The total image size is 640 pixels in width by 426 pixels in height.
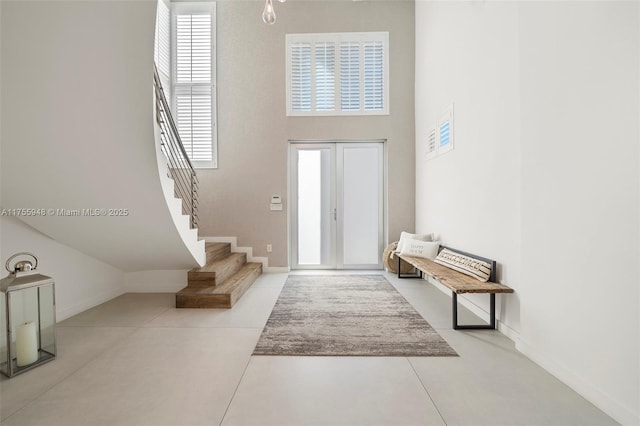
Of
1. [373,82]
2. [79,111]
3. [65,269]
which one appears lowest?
[65,269]

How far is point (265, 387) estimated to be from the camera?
67.5 inches

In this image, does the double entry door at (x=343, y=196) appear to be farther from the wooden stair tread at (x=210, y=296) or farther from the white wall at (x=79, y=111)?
the white wall at (x=79, y=111)

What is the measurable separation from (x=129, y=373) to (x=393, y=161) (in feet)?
14.6

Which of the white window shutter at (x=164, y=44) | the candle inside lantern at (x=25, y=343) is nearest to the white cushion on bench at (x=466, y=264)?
the candle inside lantern at (x=25, y=343)

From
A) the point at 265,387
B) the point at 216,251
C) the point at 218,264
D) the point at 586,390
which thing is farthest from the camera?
the point at 216,251

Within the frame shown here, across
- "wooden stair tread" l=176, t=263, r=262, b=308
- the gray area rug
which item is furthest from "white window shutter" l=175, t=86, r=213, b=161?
the gray area rug

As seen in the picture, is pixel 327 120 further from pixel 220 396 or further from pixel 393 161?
pixel 220 396

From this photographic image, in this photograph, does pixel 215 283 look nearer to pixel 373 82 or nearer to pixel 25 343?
pixel 25 343

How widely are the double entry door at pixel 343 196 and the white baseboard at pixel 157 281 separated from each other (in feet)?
6.26

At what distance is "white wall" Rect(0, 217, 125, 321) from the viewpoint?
2422mm

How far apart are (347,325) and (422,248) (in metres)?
1.73

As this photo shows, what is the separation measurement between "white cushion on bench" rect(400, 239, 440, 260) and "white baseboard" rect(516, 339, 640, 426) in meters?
1.69

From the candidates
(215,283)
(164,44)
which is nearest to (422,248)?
(215,283)

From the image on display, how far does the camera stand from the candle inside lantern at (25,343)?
189cm
